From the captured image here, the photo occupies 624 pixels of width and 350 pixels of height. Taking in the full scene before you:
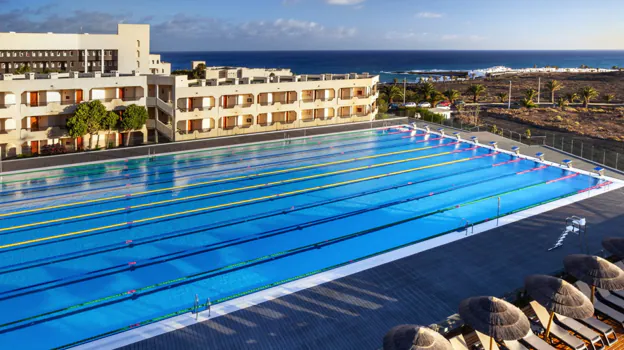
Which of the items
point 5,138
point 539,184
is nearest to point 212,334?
point 539,184

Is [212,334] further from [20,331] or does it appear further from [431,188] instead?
[431,188]

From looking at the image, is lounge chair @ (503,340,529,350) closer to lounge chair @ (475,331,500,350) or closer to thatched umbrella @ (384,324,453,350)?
lounge chair @ (475,331,500,350)

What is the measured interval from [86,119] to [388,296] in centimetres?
2113

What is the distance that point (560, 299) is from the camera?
34.1 feet

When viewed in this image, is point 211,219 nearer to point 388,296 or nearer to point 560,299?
point 388,296

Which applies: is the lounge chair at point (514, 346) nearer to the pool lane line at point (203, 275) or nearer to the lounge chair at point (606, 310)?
the lounge chair at point (606, 310)

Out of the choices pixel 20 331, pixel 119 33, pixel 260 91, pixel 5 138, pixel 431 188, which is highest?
pixel 119 33

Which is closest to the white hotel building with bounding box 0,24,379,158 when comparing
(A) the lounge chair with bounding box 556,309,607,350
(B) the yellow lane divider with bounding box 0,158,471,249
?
(B) the yellow lane divider with bounding box 0,158,471,249

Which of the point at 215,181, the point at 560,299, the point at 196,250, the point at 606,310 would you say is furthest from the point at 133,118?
the point at 606,310

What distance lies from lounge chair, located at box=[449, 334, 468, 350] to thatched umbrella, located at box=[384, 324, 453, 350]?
126 cm

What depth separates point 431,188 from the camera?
23.8m

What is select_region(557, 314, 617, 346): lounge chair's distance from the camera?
35.9 ft

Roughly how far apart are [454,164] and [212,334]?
19.6m

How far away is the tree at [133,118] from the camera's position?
96.8ft
